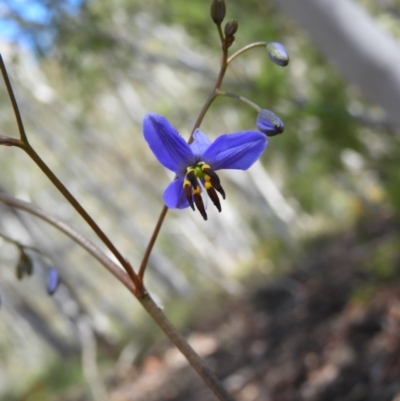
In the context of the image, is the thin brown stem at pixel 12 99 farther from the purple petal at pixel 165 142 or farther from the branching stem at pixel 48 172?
the purple petal at pixel 165 142

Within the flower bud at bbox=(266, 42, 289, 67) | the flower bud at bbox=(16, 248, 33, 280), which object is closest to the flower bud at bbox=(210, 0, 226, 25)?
the flower bud at bbox=(266, 42, 289, 67)

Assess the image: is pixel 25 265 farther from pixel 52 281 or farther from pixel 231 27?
pixel 231 27

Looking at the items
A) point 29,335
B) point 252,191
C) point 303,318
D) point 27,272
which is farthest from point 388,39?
point 29,335

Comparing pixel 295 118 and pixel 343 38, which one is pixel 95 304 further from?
pixel 343 38

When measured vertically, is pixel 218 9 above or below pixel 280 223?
below

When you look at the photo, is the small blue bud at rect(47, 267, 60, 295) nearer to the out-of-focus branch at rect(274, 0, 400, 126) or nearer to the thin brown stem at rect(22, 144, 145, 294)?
the thin brown stem at rect(22, 144, 145, 294)

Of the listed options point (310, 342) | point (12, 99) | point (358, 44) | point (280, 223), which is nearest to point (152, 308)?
point (12, 99)

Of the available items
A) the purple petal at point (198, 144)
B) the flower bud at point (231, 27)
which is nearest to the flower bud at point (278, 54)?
the flower bud at point (231, 27)
